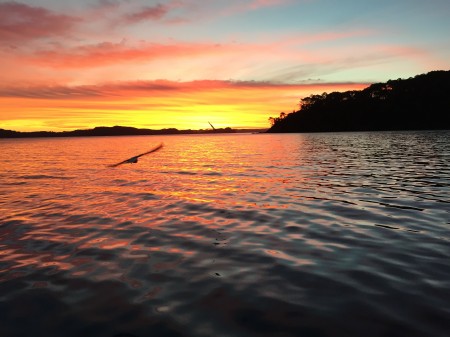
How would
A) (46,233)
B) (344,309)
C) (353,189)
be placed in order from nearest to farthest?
1. (344,309)
2. (46,233)
3. (353,189)

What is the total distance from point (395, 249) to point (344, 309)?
430 cm

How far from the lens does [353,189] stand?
2030 cm

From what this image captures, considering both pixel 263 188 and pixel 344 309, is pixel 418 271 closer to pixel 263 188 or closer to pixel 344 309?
pixel 344 309

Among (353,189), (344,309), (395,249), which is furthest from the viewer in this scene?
(353,189)

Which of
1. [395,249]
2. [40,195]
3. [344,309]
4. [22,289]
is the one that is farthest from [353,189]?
[40,195]

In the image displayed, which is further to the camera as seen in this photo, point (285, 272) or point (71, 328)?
point (285, 272)

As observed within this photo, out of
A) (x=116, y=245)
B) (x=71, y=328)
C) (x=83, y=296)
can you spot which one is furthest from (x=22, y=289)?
(x=116, y=245)

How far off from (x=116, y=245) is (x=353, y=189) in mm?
15014

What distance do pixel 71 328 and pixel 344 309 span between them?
204 inches

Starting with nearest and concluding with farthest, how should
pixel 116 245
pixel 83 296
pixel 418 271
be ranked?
pixel 83 296, pixel 418 271, pixel 116 245

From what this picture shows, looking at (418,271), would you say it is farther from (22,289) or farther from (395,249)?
(22,289)

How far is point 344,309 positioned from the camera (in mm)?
6457

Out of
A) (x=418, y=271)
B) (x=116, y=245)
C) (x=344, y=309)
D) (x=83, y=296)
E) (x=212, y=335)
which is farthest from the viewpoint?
(x=116, y=245)

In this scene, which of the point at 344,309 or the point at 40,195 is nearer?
the point at 344,309
